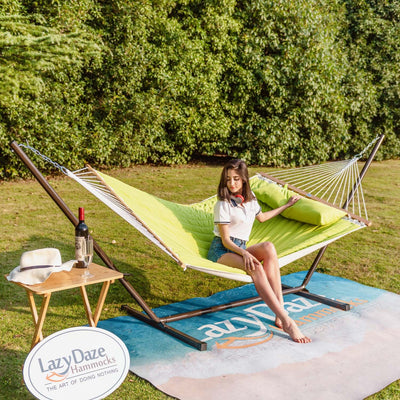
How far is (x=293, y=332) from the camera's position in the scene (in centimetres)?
278

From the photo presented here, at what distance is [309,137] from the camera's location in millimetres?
9773

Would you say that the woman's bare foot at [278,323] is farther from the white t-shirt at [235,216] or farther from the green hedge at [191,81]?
the green hedge at [191,81]

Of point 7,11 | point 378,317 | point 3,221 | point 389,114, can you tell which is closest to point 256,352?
point 378,317

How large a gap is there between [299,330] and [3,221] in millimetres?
3725

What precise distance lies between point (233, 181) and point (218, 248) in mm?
445

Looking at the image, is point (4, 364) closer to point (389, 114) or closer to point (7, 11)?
point (7, 11)

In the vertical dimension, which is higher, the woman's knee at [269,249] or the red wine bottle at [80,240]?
the red wine bottle at [80,240]

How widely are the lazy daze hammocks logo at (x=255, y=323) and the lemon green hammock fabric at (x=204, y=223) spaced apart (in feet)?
1.29

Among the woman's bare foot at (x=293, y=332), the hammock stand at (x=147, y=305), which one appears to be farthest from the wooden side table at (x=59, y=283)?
the woman's bare foot at (x=293, y=332)

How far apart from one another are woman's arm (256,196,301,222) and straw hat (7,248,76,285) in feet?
4.95

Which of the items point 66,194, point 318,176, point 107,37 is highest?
point 107,37

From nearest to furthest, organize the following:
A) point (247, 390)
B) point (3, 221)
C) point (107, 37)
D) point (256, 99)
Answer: point (247, 390) → point (3, 221) → point (107, 37) → point (256, 99)

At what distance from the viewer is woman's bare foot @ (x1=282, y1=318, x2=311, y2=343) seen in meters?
2.77

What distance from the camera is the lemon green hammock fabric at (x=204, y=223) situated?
271 cm
